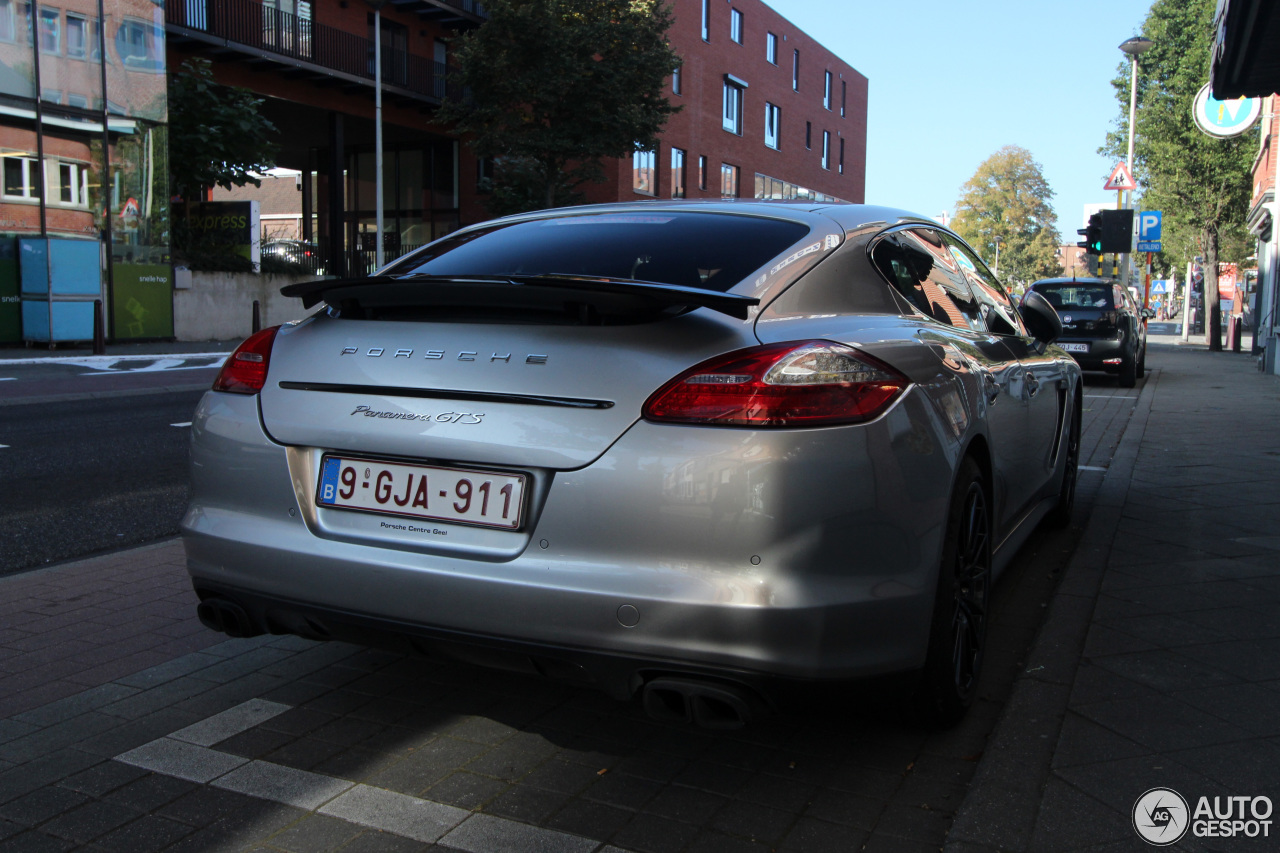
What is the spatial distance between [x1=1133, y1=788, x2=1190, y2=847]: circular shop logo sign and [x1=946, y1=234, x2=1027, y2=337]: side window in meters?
1.89

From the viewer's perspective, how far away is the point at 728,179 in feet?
145

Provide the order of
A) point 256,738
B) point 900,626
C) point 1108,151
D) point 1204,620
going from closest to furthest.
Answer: point 900,626 → point 256,738 → point 1204,620 → point 1108,151

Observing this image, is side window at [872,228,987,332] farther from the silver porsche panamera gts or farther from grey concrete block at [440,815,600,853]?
grey concrete block at [440,815,600,853]

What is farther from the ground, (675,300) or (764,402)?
(675,300)

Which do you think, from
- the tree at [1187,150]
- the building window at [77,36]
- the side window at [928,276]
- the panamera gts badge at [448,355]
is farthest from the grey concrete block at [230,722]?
the tree at [1187,150]

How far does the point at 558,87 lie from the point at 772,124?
20975 mm

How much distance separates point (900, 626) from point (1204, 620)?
82.2 inches

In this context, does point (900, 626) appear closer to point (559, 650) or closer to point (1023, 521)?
point (559, 650)

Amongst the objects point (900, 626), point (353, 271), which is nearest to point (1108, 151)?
point (353, 271)

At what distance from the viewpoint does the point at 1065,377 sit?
534cm

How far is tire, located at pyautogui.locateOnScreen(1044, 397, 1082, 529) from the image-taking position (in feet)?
18.3

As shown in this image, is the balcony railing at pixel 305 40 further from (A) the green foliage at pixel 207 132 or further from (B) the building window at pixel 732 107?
(B) the building window at pixel 732 107

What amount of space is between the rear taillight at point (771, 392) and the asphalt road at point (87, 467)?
4.02 metres

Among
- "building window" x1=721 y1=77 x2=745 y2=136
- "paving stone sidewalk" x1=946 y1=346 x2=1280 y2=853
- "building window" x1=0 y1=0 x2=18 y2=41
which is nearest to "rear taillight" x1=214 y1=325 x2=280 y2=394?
"paving stone sidewalk" x1=946 y1=346 x2=1280 y2=853
